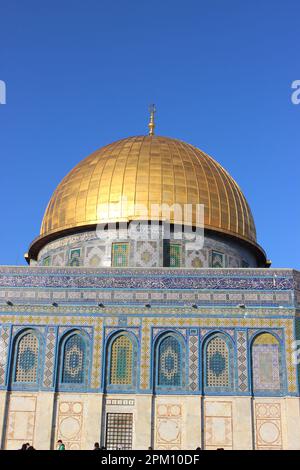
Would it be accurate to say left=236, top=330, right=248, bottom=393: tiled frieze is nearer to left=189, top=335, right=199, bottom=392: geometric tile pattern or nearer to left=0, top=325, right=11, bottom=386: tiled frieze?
left=189, top=335, right=199, bottom=392: geometric tile pattern

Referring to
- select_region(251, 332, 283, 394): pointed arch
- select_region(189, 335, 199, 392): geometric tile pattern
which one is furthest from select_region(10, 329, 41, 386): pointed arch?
select_region(251, 332, 283, 394): pointed arch

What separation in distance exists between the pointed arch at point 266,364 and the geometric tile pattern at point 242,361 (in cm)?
19

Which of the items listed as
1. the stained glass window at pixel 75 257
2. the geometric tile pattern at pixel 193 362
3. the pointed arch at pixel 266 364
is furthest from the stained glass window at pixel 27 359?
the pointed arch at pixel 266 364

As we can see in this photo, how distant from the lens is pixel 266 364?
15438 millimetres

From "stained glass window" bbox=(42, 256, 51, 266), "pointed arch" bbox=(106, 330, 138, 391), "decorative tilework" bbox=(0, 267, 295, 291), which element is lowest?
"pointed arch" bbox=(106, 330, 138, 391)

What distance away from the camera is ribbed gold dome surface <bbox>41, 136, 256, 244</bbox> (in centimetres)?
1903

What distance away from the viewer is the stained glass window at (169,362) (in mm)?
15391

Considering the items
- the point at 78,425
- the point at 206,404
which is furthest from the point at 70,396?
the point at 206,404

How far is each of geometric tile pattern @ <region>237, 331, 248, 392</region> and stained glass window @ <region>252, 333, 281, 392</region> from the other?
21cm

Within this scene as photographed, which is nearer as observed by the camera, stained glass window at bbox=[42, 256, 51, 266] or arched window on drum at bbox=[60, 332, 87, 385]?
arched window on drum at bbox=[60, 332, 87, 385]

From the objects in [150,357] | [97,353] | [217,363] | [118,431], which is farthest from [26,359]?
[217,363]

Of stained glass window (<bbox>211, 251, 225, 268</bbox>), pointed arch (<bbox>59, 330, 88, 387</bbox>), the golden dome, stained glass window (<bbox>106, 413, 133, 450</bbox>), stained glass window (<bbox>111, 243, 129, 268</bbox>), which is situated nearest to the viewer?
stained glass window (<bbox>106, 413, 133, 450</bbox>)

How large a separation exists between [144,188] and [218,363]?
5964 mm

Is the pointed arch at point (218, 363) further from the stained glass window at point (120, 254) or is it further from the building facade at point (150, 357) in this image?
the stained glass window at point (120, 254)
